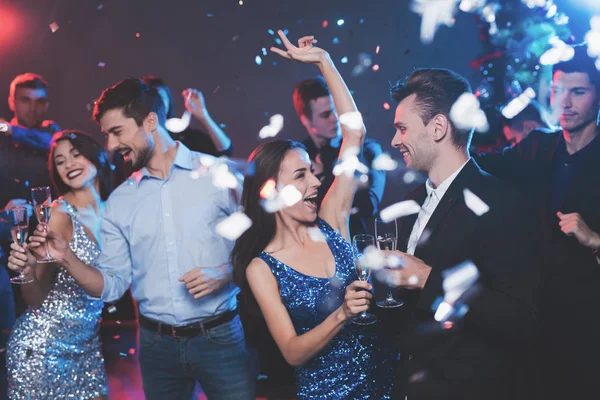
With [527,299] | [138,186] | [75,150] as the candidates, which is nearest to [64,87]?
[75,150]

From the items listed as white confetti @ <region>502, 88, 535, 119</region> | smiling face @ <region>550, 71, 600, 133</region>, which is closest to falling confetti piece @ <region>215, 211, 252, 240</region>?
smiling face @ <region>550, 71, 600, 133</region>

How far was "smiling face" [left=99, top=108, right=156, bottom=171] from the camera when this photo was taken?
2.35 meters

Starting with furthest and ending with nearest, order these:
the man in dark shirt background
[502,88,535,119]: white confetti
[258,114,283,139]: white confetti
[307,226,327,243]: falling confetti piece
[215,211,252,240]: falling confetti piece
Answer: [258,114,283,139]: white confetti
[502,88,535,119]: white confetti
the man in dark shirt background
[215,211,252,240]: falling confetti piece
[307,226,327,243]: falling confetti piece

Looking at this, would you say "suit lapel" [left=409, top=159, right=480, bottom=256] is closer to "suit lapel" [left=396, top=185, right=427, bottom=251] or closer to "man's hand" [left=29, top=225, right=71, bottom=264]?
"suit lapel" [left=396, top=185, right=427, bottom=251]

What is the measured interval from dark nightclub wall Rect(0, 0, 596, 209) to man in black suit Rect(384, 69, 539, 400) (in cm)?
316

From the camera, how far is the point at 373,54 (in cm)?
503

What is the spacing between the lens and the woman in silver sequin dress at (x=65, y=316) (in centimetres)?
255

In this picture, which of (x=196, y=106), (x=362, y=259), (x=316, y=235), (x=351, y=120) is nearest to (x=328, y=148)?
(x=196, y=106)

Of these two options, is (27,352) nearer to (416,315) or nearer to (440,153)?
(416,315)

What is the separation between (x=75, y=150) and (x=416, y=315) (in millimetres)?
1937

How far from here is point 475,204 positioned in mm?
1741

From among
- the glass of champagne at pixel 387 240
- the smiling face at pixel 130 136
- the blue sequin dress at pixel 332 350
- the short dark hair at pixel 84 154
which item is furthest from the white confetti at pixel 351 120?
the short dark hair at pixel 84 154

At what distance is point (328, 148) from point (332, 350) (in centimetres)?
184

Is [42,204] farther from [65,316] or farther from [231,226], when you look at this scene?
[231,226]
